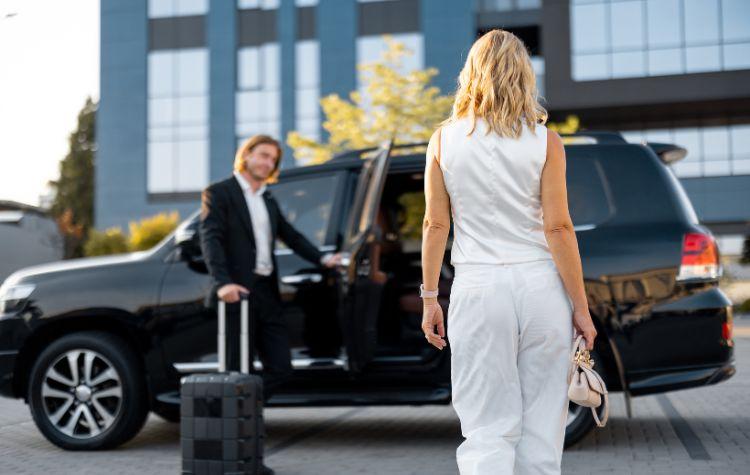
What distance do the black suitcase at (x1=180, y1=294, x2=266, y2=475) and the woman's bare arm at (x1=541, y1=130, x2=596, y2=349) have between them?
8.65 ft

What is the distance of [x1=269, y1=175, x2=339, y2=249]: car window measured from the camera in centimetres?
679

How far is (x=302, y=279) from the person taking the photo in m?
6.48

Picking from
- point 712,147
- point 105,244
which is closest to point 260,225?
point 105,244

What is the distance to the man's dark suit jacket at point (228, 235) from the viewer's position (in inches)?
A: 235

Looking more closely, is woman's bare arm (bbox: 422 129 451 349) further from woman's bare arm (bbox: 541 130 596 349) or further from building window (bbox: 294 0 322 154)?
building window (bbox: 294 0 322 154)

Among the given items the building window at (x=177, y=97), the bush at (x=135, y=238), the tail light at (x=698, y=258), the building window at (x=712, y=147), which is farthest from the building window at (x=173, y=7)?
the tail light at (x=698, y=258)

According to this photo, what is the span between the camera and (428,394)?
6355mm

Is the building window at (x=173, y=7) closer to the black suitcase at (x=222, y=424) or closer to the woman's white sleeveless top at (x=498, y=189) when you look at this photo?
the black suitcase at (x=222, y=424)

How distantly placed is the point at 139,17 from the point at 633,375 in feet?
141

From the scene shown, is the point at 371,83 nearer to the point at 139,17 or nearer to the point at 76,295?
the point at 139,17

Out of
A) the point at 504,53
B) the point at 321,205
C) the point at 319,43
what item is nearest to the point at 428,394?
the point at 321,205

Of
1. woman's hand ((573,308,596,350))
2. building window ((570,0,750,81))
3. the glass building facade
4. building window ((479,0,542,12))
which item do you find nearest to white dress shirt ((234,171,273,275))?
woman's hand ((573,308,596,350))

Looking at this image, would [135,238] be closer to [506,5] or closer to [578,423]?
[506,5]

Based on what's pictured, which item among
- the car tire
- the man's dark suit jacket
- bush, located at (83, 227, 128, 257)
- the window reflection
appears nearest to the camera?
the man's dark suit jacket
